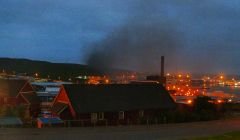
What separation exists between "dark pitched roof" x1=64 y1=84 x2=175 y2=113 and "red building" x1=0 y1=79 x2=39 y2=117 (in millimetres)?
14414

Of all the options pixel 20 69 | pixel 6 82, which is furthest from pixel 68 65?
pixel 6 82

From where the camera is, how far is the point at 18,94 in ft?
202

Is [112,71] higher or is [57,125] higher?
[112,71]

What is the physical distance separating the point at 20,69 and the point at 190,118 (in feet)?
412

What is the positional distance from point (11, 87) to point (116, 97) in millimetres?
22608

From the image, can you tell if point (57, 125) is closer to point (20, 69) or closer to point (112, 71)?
point (112, 71)

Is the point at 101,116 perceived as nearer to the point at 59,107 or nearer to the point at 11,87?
the point at 59,107

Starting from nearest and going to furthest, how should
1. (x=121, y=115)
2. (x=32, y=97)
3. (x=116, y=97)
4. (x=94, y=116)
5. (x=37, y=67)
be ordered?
(x=94, y=116) < (x=121, y=115) < (x=116, y=97) < (x=32, y=97) < (x=37, y=67)

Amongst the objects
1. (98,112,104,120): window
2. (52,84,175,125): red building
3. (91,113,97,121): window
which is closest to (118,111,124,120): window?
(52,84,175,125): red building

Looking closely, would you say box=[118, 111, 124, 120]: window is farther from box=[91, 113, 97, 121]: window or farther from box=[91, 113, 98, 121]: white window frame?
box=[91, 113, 97, 121]: window

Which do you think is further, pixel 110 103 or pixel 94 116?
pixel 110 103

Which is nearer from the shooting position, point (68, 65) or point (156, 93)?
point (156, 93)

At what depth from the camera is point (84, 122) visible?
41906mm

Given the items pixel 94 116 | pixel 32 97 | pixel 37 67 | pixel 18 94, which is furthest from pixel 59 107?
pixel 37 67
